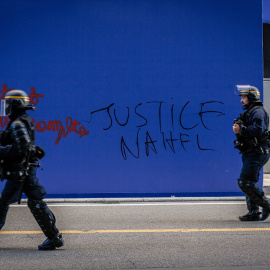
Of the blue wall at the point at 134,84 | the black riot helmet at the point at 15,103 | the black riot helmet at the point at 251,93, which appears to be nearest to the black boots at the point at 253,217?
the black riot helmet at the point at 251,93

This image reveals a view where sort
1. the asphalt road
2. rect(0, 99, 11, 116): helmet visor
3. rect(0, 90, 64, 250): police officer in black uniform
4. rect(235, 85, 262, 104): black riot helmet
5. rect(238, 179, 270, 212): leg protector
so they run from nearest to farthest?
the asphalt road, rect(0, 90, 64, 250): police officer in black uniform, rect(0, 99, 11, 116): helmet visor, rect(238, 179, 270, 212): leg protector, rect(235, 85, 262, 104): black riot helmet

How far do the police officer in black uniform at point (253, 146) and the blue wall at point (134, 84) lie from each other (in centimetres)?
321

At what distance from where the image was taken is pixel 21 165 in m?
5.83

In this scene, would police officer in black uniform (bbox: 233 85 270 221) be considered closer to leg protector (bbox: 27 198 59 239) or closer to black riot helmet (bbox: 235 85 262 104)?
black riot helmet (bbox: 235 85 262 104)

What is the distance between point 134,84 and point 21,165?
17.6 feet

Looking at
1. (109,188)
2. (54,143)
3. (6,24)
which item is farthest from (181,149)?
(6,24)

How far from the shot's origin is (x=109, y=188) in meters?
11.0

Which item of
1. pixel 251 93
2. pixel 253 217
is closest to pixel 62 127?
pixel 251 93

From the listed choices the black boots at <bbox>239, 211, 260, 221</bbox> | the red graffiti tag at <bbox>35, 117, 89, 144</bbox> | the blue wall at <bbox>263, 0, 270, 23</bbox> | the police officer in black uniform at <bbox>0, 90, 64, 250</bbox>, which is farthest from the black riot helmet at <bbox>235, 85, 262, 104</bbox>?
the blue wall at <bbox>263, 0, 270, 23</bbox>

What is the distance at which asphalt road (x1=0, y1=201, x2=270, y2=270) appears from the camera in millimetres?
5402

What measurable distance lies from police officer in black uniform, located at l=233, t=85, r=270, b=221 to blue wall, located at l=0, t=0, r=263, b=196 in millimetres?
3208

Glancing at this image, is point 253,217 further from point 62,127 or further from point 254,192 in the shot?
point 62,127

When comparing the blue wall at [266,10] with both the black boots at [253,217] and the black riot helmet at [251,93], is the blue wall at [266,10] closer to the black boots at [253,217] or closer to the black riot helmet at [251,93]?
the black riot helmet at [251,93]

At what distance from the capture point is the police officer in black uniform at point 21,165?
18.9 feet
